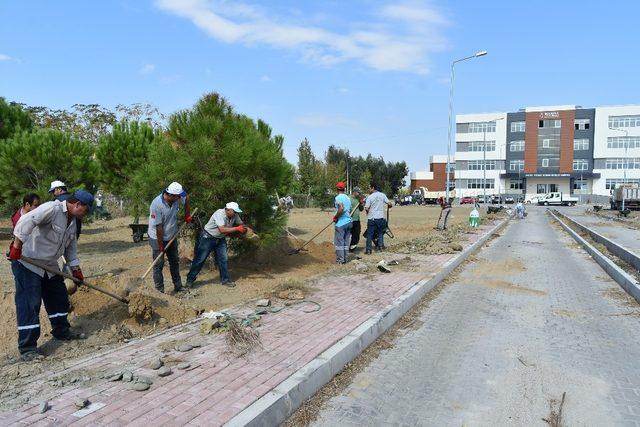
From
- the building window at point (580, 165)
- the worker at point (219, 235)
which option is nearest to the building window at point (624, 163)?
the building window at point (580, 165)

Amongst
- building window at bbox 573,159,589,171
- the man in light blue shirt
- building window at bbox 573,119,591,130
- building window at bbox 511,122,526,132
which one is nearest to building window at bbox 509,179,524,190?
building window at bbox 573,159,589,171

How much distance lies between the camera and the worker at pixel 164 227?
6.89 m

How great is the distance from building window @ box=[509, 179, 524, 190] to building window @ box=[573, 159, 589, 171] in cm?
770

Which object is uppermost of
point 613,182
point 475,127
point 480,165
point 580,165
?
point 475,127

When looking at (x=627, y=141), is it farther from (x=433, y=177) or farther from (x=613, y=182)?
(x=433, y=177)

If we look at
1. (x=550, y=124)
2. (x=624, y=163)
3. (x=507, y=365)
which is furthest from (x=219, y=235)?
(x=624, y=163)

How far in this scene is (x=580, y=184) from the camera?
242 ft

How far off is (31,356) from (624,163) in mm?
81803

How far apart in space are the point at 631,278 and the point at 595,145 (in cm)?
7392

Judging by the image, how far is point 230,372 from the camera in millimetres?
3916

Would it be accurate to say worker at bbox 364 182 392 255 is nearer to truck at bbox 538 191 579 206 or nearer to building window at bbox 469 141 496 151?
truck at bbox 538 191 579 206

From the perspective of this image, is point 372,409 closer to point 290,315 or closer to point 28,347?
point 290,315

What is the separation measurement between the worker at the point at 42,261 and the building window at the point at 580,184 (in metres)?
80.7

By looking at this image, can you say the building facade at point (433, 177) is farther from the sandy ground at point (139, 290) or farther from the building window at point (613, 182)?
the sandy ground at point (139, 290)
